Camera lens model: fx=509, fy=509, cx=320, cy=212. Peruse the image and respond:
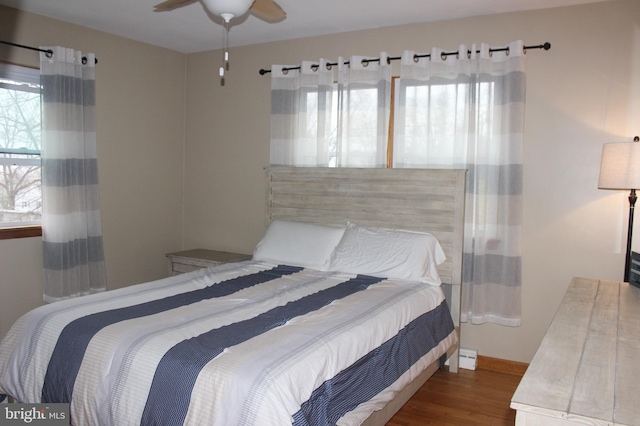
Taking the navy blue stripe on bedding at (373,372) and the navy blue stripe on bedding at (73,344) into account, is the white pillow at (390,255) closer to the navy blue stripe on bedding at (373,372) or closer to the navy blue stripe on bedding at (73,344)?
the navy blue stripe on bedding at (373,372)

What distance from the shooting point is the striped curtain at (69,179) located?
3639 mm

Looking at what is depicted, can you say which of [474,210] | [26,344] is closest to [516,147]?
[474,210]

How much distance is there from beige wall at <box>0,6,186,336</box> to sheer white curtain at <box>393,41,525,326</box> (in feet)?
7.59

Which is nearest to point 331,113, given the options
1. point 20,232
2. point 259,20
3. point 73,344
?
point 259,20

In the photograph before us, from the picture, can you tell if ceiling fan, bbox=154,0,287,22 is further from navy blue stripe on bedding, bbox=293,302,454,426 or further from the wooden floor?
the wooden floor

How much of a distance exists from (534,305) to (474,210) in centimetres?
75

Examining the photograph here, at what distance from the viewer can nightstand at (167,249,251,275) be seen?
4.23m

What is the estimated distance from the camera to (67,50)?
369cm

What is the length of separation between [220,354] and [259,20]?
8.80ft

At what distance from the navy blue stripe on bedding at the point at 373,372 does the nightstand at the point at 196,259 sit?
5.97 ft

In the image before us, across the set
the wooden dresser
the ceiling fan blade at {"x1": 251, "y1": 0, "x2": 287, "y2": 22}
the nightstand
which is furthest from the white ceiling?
the wooden dresser

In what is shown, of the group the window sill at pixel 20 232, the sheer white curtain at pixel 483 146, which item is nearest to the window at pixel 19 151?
the window sill at pixel 20 232

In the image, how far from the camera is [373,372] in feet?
7.51

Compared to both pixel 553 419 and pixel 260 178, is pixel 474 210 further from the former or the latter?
pixel 553 419
